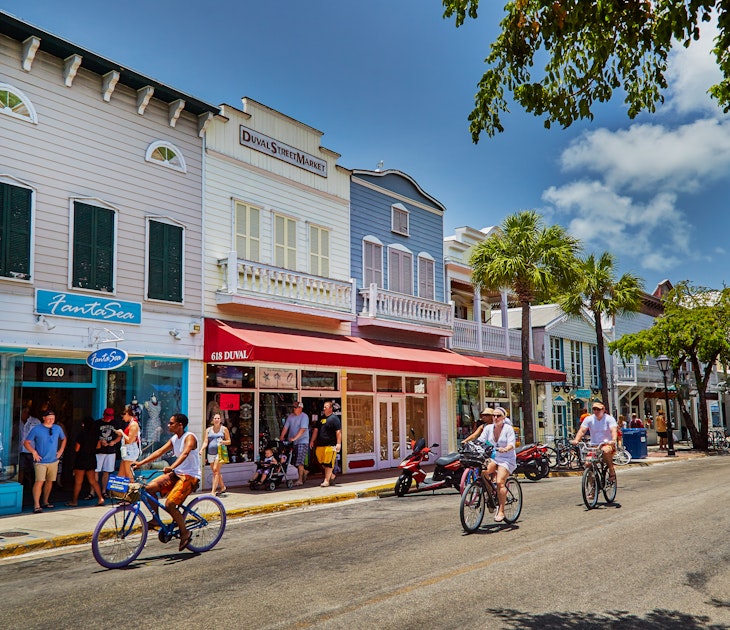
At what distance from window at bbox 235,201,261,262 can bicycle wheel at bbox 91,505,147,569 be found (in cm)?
1035

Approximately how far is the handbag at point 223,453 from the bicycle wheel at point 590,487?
7439mm

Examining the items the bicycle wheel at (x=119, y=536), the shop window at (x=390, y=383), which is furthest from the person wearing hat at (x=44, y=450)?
the shop window at (x=390, y=383)

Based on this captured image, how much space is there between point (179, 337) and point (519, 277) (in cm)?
1209

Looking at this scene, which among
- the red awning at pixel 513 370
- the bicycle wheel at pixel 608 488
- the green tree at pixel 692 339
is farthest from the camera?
the green tree at pixel 692 339

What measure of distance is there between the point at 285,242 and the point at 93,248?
5857mm

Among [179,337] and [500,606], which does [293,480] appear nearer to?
[179,337]

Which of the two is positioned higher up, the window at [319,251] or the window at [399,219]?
the window at [399,219]

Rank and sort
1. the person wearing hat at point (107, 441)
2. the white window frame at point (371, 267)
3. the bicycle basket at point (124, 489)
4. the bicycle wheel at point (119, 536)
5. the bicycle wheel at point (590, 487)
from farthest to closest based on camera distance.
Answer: the white window frame at point (371, 267)
the person wearing hat at point (107, 441)
the bicycle wheel at point (590, 487)
the bicycle wheel at point (119, 536)
the bicycle basket at point (124, 489)

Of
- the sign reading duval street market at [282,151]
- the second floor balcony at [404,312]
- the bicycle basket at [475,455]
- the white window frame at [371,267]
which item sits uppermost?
the sign reading duval street market at [282,151]

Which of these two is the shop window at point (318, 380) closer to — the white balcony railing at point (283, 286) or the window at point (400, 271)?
the white balcony railing at point (283, 286)

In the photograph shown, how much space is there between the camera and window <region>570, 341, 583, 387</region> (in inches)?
1379

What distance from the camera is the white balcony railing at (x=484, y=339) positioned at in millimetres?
26297

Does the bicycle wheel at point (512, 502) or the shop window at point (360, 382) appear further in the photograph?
the shop window at point (360, 382)

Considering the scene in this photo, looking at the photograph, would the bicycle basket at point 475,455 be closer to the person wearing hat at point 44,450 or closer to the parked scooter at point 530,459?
the person wearing hat at point 44,450
